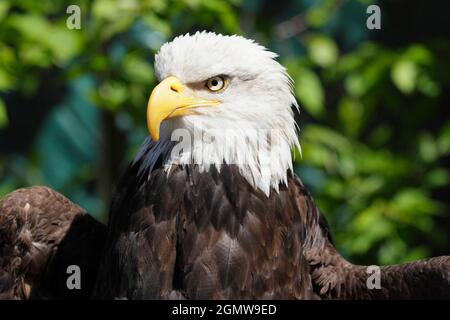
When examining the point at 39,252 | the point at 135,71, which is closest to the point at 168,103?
the point at 39,252

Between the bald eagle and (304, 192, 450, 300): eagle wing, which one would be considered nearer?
the bald eagle

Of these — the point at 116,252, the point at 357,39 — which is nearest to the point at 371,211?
the point at 357,39

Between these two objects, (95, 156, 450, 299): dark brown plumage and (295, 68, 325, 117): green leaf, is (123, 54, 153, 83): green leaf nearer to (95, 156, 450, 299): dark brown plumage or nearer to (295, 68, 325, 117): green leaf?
(295, 68, 325, 117): green leaf

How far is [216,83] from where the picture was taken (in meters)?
3.17

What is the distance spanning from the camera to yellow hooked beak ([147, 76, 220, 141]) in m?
2.99

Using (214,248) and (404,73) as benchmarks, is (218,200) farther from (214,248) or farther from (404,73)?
(404,73)

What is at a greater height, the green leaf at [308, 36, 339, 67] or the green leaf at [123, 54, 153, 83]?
the green leaf at [308, 36, 339, 67]

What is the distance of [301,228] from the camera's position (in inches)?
130

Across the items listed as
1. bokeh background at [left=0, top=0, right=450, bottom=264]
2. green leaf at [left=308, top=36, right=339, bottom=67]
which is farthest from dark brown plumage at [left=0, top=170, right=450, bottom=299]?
green leaf at [left=308, top=36, right=339, bottom=67]

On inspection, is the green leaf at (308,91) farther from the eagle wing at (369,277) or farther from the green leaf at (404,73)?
the eagle wing at (369,277)

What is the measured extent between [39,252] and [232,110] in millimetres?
954

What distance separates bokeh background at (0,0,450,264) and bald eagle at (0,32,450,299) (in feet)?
4.57

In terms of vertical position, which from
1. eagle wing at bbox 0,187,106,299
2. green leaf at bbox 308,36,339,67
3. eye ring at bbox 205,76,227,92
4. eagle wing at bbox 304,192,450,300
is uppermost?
green leaf at bbox 308,36,339,67
